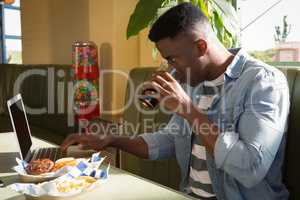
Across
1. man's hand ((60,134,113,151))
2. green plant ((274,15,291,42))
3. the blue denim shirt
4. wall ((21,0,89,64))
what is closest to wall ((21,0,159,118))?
wall ((21,0,89,64))

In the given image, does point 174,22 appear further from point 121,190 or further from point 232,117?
point 121,190

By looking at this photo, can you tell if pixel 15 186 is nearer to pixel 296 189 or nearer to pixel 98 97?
pixel 296 189

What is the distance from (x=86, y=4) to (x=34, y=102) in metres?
1.15

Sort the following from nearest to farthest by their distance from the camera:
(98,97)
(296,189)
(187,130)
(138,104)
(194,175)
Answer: (296,189)
(194,175)
(187,130)
(138,104)
(98,97)

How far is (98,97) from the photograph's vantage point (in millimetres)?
3146

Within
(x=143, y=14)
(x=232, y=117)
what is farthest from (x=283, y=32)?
(x=232, y=117)

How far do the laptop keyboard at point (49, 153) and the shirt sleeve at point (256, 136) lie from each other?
611mm

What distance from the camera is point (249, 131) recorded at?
1.16 metres

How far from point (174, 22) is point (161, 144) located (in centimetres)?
56

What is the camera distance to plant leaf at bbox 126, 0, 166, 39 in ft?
6.77

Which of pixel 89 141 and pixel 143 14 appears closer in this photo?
pixel 89 141

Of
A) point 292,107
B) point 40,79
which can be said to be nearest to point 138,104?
point 292,107

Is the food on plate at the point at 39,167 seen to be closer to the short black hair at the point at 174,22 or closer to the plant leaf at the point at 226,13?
the short black hair at the point at 174,22

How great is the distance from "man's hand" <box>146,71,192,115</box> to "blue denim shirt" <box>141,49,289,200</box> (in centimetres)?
16
